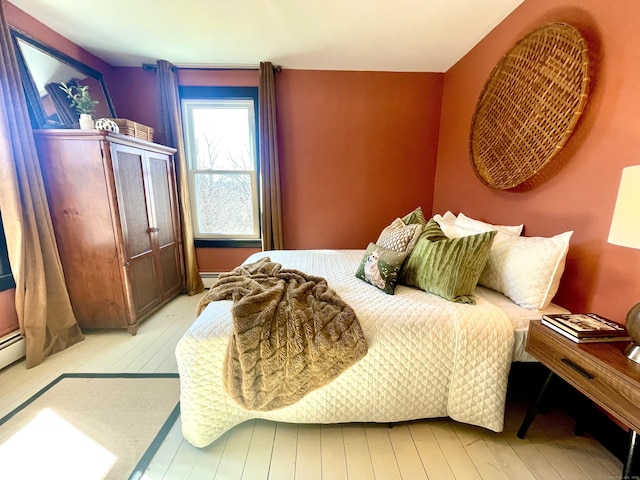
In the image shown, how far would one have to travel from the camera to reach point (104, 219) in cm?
207

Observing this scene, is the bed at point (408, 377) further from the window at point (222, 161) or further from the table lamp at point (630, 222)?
the window at point (222, 161)

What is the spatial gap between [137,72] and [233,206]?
67.0 inches

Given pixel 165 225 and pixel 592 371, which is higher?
pixel 165 225

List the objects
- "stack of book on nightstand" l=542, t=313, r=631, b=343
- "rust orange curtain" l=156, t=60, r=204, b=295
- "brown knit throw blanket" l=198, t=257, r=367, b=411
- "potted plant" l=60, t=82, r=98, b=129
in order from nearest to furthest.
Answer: "stack of book on nightstand" l=542, t=313, r=631, b=343 → "brown knit throw blanket" l=198, t=257, r=367, b=411 → "potted plant" l=60, t=82, r=98, b=129 → "rust orange curtain" l=156, t=60, r=204, b=295

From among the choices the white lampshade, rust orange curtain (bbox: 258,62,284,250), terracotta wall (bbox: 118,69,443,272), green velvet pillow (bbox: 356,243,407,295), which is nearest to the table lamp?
the white lampshade

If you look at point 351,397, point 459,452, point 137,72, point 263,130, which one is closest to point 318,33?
point 263,130

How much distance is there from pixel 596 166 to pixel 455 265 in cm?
83

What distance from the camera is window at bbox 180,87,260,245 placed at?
2936 millimetres

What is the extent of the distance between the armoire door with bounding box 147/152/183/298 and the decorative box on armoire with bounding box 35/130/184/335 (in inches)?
1.0

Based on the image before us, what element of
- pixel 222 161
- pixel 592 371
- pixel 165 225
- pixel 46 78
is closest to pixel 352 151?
pixel 222 161

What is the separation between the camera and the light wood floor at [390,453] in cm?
117

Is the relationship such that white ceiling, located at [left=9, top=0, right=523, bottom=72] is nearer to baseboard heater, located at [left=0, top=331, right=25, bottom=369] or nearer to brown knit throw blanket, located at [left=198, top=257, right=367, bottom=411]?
brown knit throw blanket, located at [left=198, top=257, right=367, bottom=411]

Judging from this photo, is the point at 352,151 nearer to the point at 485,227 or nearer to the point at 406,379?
the point at 485,227

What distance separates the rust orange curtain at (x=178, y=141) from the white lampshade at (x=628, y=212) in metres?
3.26
